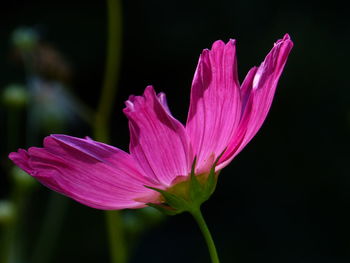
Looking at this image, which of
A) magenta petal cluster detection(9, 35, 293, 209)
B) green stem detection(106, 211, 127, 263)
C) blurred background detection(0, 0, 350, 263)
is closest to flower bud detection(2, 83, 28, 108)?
green stem detection(106, 211, 127, 263)

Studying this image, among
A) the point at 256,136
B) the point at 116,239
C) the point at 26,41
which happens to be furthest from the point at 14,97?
the point at 256,136

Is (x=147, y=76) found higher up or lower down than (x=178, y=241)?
higher up

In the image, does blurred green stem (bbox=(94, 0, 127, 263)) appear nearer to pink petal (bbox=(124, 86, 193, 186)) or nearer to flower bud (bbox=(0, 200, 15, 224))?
flower bud (bbox=(0, 200, 15, 224))

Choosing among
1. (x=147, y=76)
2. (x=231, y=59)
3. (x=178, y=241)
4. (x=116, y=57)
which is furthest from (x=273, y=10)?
(x=231, y=59)

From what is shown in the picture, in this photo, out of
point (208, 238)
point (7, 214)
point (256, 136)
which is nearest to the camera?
point (208, 238)

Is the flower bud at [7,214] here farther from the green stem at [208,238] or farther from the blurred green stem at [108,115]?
the green stem at [208,238]

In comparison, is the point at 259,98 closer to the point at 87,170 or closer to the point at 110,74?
the point at 87,170

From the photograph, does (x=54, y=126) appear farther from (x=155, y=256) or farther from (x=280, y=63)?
(x=155, y=256)
